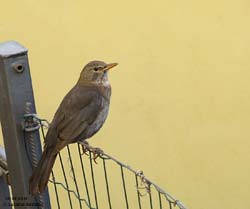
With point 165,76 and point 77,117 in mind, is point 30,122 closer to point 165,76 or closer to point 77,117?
point 77,117

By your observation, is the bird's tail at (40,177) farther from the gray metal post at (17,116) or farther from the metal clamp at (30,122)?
the metal clamp at (30,122)

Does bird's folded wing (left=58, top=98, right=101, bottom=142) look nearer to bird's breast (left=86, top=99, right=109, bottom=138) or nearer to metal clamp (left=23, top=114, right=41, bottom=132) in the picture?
bird's breast (left=86, top=99, right=109, bottom=138)

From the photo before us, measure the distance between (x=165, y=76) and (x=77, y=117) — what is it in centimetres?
161

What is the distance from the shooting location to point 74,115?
10.9 feet

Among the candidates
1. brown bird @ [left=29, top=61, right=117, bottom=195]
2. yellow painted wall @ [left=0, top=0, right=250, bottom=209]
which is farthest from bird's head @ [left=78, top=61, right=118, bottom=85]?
yellow painted wall @ [left=0, top=0, right=250, bottom=209]

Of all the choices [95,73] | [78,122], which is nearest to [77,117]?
[78,122]

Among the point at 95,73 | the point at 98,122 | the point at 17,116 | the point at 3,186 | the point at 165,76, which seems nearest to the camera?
the point at 17,116

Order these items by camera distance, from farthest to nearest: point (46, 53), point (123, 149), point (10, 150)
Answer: point (123, 149)
point (46, 53)
point (10, 150)

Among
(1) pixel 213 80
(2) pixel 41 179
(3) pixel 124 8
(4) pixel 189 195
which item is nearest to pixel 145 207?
(4) pixel 189 195

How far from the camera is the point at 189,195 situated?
17.0 feet

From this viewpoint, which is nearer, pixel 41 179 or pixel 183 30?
pixel 41 179

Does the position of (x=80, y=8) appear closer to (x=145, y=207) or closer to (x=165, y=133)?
(x=165, y=133)

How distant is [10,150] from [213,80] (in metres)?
2.49

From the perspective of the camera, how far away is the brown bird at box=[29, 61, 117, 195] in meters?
2.72
